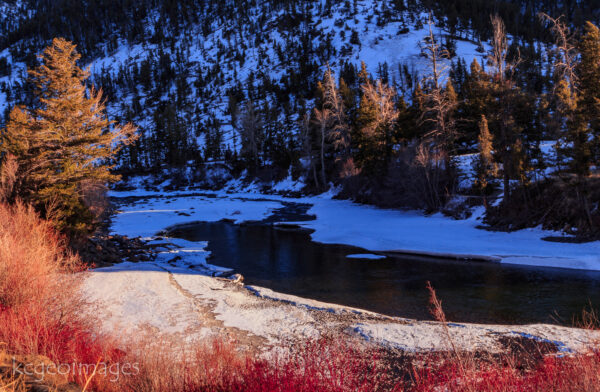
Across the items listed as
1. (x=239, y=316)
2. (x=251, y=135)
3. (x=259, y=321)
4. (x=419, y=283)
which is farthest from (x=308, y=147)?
(x=259, y=321)

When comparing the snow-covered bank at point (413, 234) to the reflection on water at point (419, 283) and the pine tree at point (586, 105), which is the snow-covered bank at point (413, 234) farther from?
the pine tree at point (586, 105)

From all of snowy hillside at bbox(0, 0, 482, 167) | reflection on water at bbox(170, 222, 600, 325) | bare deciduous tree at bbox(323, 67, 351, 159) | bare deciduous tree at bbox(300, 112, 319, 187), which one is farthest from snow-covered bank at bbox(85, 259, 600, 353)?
snowy hillside at bbox(0, 0, 482, 167)

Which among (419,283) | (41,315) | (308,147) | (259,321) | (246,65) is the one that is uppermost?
(246,65)

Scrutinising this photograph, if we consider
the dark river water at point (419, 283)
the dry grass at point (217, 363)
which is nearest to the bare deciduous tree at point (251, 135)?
the dark river water at point (419, 283)

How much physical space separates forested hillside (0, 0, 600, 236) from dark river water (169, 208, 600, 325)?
6.75m

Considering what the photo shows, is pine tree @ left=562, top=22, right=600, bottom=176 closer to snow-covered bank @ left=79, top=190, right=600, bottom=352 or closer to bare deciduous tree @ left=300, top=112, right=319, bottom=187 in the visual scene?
snow-covered bank @ left=79, top=190, right=600, bottom=352

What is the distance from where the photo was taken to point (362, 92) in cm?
5581

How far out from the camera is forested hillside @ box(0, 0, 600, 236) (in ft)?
64.4

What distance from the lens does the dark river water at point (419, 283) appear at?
10227 millimetres

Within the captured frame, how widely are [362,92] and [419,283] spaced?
48.2 metres

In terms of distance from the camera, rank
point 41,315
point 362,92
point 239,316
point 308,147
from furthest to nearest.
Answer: point 362,92 < point 308,147 < point 239,316 < point 41,315

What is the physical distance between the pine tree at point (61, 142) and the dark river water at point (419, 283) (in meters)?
7.82

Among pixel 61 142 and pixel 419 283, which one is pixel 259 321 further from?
pixel 61 142

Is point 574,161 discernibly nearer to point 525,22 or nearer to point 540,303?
point 540,303
